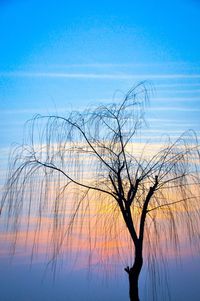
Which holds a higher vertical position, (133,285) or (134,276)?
(134,276)

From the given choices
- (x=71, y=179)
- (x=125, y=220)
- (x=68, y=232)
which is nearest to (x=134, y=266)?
Answer: (x=125, y=220)

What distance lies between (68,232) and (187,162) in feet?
6.02

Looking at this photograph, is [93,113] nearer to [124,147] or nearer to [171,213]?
[124,147]

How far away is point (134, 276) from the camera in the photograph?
5.57 metres

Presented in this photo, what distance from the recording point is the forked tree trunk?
18.1ft

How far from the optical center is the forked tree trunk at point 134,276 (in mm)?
5512

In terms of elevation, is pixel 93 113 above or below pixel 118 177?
above

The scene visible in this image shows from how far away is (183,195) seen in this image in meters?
5.91

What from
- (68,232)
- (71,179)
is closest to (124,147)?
(71,179)

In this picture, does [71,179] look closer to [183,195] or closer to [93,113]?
[93,113]

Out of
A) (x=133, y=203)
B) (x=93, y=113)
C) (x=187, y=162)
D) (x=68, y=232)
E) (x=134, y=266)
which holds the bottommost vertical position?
(x=134, y=266)

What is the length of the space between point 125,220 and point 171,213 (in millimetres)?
632

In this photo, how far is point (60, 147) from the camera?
5.82 m

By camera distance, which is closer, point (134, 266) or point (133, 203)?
point (134, 266)
